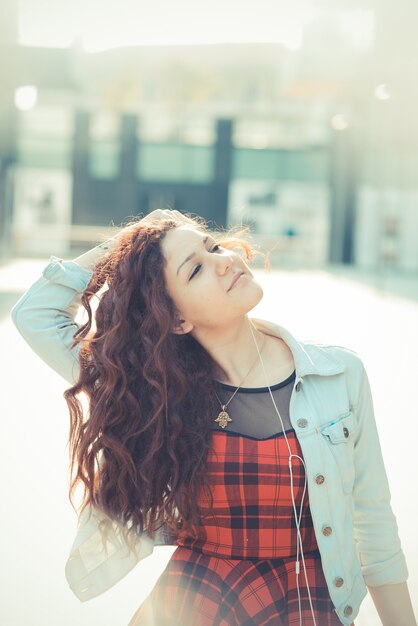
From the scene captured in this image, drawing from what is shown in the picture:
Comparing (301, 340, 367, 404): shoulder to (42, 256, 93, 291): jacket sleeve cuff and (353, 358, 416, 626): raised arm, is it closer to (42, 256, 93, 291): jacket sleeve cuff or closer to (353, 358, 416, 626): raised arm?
(353, 358, 416, 626): raised arm

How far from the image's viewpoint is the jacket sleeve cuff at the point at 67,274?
262cm

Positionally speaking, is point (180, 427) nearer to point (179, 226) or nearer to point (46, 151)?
point (179, 226)

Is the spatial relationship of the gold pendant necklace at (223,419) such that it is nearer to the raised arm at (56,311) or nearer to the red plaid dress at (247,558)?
the red plaid dress at (247,558)

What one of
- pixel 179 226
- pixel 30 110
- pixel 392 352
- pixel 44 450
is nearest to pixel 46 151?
pixel 30 110

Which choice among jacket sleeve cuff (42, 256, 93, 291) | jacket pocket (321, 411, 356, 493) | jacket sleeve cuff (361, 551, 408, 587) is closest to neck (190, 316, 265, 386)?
jacket pocket (321, 411, 356, 493)

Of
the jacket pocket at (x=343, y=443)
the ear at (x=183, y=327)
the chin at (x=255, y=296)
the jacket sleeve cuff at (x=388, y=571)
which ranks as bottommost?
the jacket sleeve cuff at (x=388, y=571)

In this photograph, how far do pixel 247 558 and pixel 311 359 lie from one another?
1.71 feet

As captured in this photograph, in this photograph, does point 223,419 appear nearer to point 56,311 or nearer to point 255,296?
point 255,296

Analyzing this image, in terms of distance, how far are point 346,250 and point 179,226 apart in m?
38.1

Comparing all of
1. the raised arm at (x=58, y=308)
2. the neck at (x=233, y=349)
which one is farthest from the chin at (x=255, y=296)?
the raised arm at (x=58, y=308)

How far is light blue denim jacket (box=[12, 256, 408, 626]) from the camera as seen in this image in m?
2.26

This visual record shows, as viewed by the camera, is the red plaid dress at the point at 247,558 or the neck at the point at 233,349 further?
the neck at the point at 233,349

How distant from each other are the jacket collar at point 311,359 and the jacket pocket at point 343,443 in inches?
4.9

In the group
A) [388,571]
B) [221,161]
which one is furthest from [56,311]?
[221,161]
